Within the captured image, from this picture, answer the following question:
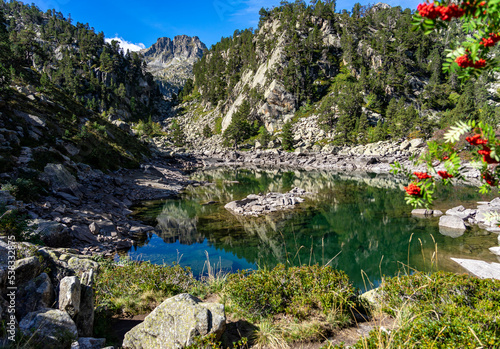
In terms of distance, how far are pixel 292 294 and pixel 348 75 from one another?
121m

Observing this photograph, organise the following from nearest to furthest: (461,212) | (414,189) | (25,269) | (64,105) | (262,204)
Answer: (414,189) → (25,269) → (461,212) → (262,204) → (64,105)

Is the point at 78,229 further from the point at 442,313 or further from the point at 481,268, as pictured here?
the point at 481,268

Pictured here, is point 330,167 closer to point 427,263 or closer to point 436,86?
point 427,263

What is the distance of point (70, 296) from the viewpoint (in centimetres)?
538

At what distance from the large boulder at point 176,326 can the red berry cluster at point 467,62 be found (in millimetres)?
6072

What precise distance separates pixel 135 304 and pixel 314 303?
18.0ft

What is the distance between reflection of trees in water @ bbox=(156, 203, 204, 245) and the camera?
2092cm

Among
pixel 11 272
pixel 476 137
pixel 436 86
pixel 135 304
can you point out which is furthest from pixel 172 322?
pixel 436 86

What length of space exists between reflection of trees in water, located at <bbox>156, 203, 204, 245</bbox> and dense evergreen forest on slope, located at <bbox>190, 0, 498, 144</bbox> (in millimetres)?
67915

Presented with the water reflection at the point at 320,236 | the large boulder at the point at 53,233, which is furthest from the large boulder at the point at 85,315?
the large boulder at the point at 53,233

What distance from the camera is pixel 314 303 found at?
269 inches

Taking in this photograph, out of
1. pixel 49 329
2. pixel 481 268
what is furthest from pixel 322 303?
pixel 481 268

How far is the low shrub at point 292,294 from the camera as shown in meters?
6.54

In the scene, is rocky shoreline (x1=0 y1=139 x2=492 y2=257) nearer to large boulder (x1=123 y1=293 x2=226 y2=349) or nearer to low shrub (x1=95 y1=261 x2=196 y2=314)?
large boulder (x1=123 y1=293 x2=226 y2=349)
